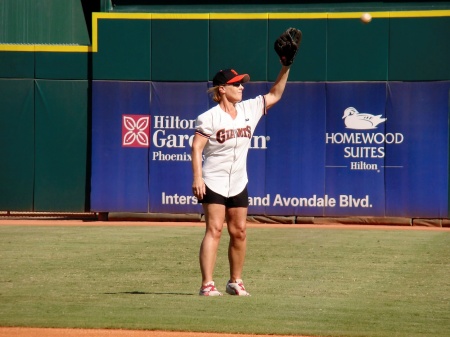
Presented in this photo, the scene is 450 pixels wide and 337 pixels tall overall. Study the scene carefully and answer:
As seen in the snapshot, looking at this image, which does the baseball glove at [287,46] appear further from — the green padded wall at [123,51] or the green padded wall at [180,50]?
the green padded wall at [123,51]

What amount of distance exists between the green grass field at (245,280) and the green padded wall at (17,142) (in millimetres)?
4632

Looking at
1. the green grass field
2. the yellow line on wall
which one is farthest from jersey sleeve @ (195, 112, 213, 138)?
the yellow line on wall

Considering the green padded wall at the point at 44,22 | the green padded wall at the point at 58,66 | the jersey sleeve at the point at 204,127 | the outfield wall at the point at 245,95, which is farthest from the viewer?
the green padded wall at the point at 44,22

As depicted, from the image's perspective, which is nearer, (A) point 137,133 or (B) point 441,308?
(B) point 441,308

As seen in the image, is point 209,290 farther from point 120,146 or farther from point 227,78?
point 120,146

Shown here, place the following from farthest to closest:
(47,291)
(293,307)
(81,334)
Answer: (47,291)
(293,307)
(81,334)

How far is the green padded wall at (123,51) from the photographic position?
65.4 ft

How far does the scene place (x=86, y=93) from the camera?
67.2 feet

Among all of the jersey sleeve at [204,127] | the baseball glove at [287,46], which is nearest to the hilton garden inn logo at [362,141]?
the baseball glove at [287,46]

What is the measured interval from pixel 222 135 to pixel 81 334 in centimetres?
224

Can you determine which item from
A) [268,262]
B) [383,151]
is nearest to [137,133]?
[383,151]

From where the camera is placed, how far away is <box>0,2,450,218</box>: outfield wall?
1928cm

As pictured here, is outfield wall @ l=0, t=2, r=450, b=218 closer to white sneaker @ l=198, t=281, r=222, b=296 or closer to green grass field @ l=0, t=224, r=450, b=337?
green grass field @ l=0, t=224, r=450, b=337

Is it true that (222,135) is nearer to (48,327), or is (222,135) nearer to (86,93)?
(48,327)
